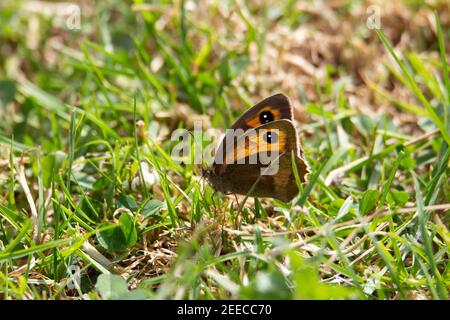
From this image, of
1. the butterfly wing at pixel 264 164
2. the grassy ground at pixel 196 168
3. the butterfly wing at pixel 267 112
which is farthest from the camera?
the butterfly wing at pixel 267 112

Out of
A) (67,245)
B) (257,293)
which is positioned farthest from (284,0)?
(257,293)

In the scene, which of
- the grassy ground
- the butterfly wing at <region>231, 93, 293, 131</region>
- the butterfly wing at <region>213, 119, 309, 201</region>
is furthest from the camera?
the butterfly wing at <region>231, 93, 293, 131</region>

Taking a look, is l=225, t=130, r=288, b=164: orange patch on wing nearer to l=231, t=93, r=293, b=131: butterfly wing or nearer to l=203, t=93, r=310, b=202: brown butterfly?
l=203, t=93, r=310, b=202: brown butterfly

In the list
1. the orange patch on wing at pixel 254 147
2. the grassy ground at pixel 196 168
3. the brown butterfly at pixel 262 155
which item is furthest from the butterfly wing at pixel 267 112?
the grassy ground at pixel 196 168

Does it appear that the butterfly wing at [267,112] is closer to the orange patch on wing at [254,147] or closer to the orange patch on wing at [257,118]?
the orange patch on wing at [257,118]

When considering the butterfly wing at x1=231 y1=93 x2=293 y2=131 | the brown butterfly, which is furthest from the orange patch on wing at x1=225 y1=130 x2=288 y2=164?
the butterfly wing at x1=231 y1=93 x2=293 y2=131

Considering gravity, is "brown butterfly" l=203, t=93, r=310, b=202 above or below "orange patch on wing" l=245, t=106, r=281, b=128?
below

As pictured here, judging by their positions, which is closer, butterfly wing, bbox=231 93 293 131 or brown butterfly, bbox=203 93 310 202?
brown butterfly, bbox=203 93 310 202
